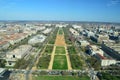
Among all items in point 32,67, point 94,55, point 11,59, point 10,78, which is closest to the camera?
point 10,78

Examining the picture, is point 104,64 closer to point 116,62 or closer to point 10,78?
point 116,62

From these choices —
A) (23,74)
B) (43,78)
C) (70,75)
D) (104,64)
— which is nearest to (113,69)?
(104,64)

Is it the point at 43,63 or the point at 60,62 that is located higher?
the point at 43,63

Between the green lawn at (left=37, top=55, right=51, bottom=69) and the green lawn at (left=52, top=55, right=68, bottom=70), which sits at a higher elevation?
the green lawn at (left=37, top=55, right=51, bottom=69)

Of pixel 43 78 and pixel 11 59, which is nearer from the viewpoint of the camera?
pixel 43 78

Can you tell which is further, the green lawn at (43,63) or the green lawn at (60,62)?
the green lawn at (60,62)

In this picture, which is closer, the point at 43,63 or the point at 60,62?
the point at 43,63

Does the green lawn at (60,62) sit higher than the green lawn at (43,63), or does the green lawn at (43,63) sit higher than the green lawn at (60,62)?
the green lawn at (43,63)

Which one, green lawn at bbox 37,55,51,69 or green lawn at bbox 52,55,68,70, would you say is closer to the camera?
green lawn at bbox 37,55,51,69
